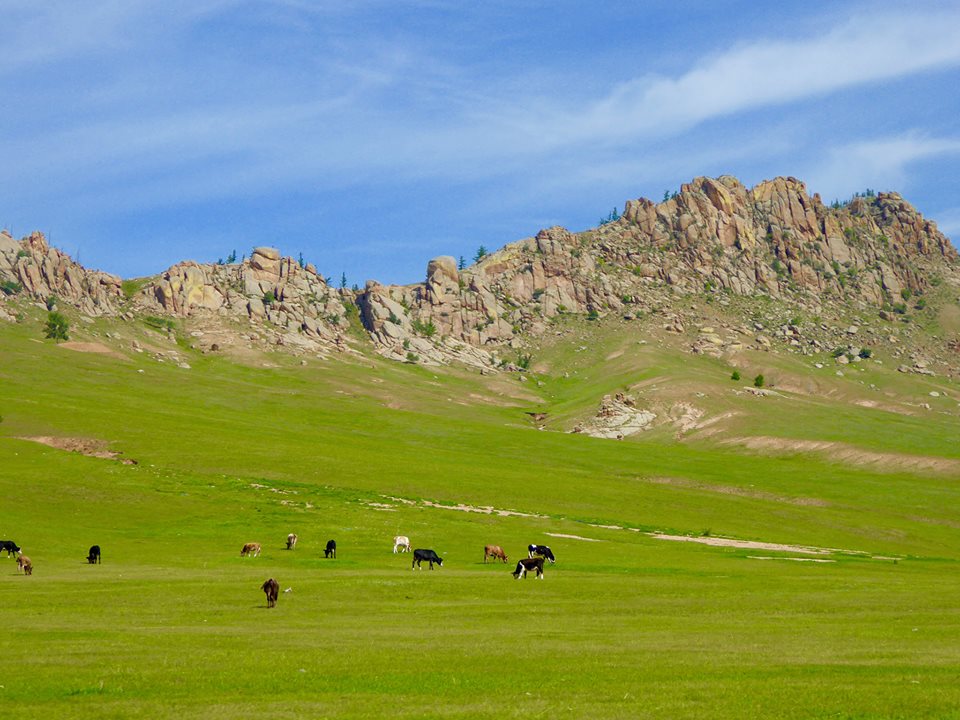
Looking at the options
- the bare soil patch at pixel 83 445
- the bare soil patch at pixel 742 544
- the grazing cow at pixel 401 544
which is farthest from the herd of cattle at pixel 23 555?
the bare soil patch at pixel 742 544

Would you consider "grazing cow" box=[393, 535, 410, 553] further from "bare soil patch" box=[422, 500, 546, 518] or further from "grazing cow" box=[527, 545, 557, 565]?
"bare soil patch" box=[422, 500, 546, 518]

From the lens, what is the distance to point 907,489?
407 feet

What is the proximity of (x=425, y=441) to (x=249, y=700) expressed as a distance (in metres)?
136

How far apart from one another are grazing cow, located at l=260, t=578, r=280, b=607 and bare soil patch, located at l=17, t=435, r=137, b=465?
65611 millimetres

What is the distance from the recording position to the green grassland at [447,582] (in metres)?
23.4

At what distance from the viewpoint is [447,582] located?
4991 cm

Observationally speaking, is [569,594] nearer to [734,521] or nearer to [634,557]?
[634,557]

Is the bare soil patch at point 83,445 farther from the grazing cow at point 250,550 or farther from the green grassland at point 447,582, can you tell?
the grazing cow at point 250,550

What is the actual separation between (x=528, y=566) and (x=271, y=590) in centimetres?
1849

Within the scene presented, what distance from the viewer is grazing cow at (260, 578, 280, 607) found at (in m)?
39.1

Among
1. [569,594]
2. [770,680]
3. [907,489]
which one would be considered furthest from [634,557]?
[907,489]

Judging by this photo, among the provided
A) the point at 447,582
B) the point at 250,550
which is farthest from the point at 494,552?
the point at 250,550

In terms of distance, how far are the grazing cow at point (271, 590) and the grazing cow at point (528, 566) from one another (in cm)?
1704

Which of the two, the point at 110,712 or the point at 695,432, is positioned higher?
the point at 695,432
